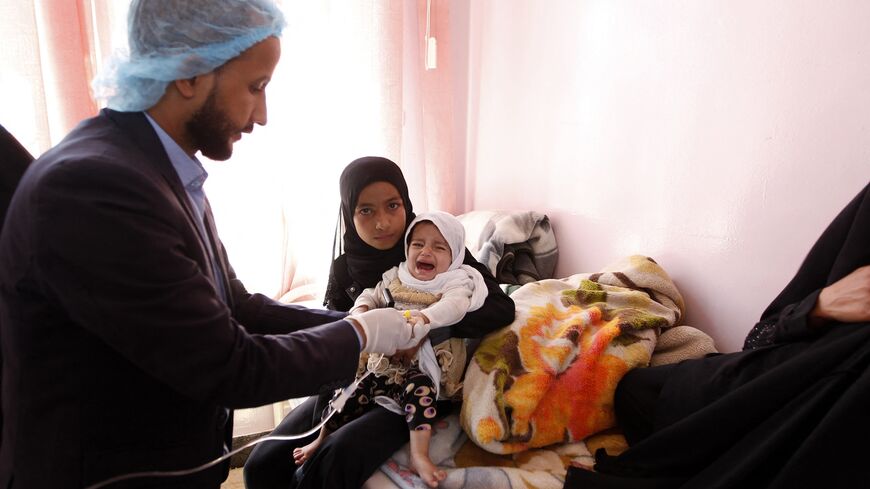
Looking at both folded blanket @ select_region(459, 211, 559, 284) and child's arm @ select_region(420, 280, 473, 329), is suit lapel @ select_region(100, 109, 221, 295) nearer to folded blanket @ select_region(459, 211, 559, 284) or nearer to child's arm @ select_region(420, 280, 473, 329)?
child's arm @ select_region(420, 280, 473, 329)

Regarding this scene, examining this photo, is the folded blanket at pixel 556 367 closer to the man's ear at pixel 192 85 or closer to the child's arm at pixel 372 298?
the child's arm at pixel 372 298

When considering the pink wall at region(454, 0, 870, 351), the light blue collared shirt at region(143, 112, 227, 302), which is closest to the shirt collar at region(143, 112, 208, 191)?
the light blue collared shirt at region(143, 112, 227, 302)

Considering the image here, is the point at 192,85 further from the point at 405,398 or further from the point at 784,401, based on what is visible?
the point at 784,401

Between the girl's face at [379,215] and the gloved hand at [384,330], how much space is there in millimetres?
442

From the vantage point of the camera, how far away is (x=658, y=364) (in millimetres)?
1570

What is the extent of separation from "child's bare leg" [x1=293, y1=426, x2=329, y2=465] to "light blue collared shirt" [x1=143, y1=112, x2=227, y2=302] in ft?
1.78

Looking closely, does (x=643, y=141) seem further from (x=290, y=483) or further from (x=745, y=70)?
(x=290, y=483)

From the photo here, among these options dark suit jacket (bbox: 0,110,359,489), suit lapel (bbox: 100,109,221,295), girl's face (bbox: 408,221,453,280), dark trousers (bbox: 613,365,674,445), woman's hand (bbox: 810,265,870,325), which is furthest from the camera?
girl's face (bbox: 408,221,453,280)

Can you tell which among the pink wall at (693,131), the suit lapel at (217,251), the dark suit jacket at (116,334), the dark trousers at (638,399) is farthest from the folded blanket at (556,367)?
the suit lapel at (217,251)

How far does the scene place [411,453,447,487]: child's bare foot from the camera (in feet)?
4.20

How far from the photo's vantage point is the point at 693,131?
1680mm

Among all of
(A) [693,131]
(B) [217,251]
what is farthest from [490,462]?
(A) [693,131]

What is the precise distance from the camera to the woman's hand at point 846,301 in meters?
1.07

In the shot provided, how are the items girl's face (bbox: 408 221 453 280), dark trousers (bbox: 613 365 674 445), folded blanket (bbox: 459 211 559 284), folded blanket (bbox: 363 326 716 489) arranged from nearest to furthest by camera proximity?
1. folded blanket (bbox: 363 326 716 489)
2. dark trousers (bbox: 613 365 674 445)
3. girl's face (bbox: 408 221 453 280)
4. folded blanket (bbox: 459 211 559 284)
